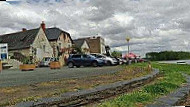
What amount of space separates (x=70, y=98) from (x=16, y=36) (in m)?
50.1

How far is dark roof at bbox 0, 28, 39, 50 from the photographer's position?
5359 centimetres

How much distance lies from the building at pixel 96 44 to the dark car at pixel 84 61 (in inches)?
1793

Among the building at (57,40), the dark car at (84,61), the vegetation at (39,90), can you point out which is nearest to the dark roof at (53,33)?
the building at (57,40)

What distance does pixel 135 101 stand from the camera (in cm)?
803

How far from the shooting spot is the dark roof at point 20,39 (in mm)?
53594

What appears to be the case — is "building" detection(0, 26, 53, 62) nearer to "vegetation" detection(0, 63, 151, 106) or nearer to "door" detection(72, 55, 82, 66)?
"door" detection(72, 55, 82, 66)

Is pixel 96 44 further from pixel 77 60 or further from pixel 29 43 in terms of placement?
pixel 77 60

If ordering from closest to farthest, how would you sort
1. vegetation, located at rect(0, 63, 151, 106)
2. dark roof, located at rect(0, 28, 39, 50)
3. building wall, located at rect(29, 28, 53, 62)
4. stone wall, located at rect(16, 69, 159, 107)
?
stone wall, located at rect(16, 69, 159, 107), vegetation, located at rect(0, 63, 151, 106), dark roof, located at rect(0, 28, 39, 50), building wall, located at rect(29, 28, 53, 62)

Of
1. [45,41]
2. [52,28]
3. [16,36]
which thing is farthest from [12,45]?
[52,28]

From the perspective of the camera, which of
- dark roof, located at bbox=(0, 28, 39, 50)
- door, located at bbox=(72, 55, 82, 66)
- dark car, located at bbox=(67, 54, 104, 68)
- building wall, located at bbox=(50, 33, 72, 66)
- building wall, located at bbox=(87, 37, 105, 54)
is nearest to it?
dark car, located at bbox=(67, 54, 104, 68)

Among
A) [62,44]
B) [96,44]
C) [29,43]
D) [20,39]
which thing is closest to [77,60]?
[29,43]

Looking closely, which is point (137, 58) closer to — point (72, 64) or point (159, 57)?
point (159, 57)

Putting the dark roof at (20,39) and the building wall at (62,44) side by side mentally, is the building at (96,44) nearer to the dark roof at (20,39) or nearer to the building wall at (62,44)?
the building wall at (62,44)

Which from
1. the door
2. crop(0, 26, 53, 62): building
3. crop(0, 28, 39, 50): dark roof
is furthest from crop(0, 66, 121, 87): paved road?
crop(0, 28, 39, 50): dark roof
